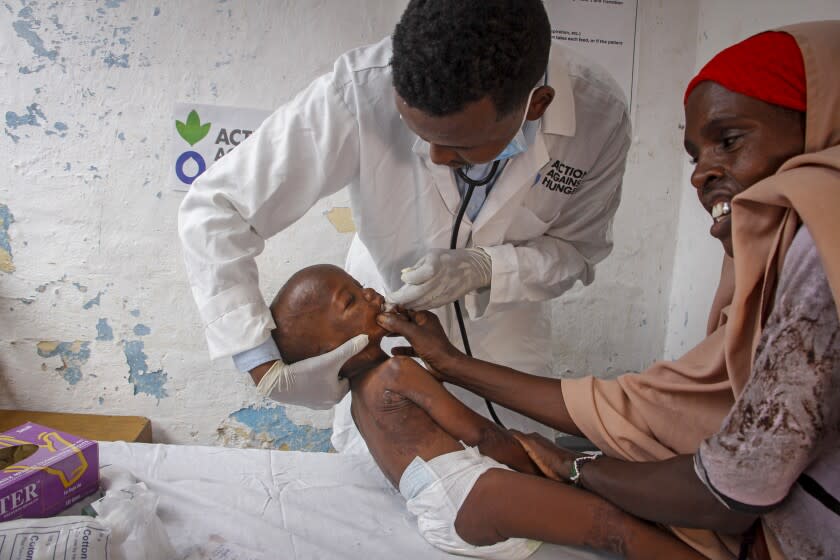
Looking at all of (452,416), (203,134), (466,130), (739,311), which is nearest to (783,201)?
(739,311)

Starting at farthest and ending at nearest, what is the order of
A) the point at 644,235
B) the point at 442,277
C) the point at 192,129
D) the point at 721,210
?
1. the point at 644,235
2. the point at 192,129
3. the point at 442,277
4. the point at 721,210

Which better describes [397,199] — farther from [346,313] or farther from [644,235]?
[644,235]

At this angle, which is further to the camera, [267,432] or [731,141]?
[267,432]

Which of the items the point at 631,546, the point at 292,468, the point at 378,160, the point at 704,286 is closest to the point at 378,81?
the point at 378,160

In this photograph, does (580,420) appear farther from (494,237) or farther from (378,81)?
(378,81)

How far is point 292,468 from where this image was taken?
162cm

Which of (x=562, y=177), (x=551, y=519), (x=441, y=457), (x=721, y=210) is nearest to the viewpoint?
(x=721, y=210)

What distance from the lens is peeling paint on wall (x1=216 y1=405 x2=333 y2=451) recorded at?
2586mm

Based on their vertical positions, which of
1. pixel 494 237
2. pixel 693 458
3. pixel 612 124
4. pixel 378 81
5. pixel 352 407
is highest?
pixel 378 81

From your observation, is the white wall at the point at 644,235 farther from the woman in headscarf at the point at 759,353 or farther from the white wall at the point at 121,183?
the woman in headscarf at the point at 759,353

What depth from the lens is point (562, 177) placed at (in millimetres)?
1688

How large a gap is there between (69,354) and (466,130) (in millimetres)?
2017

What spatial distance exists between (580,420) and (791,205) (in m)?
0.75

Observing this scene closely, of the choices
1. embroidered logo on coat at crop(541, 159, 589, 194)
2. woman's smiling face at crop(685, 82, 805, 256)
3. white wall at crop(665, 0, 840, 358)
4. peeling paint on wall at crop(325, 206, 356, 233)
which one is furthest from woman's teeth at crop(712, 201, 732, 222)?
peeling paint on wall at crop(325, 206, 356, 233)
